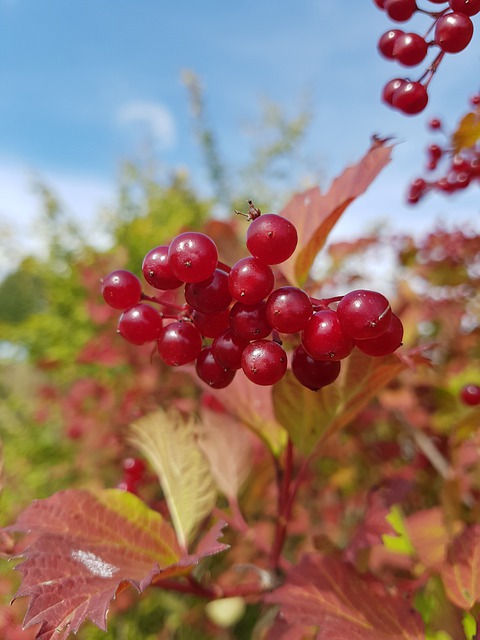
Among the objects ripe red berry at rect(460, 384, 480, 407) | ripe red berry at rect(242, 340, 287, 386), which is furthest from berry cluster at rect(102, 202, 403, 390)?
ripe red berry at rect(460, 384, 480, 407)

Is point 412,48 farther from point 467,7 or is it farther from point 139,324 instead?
point 139,324

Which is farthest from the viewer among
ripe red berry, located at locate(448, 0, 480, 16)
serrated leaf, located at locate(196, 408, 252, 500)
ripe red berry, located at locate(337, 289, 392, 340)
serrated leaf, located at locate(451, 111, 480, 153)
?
serrated leaf, located at locate(196, 408, 252, 500)

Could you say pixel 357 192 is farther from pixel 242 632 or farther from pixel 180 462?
pixel 242 632

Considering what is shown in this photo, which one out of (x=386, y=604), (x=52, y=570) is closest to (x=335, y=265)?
(x=386, y=604)

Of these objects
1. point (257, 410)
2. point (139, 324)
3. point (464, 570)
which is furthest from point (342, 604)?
point (139, 324)

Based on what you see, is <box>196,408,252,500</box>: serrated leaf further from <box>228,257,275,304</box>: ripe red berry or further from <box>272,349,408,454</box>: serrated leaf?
<box>228,257,275,304</box>: ripe red berry

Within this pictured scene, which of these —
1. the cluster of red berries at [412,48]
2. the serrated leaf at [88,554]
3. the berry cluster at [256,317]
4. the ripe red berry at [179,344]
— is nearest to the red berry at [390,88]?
the cluster of red berries at [412,48]

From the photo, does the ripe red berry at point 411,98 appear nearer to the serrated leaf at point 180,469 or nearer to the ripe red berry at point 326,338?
the ripe red berry at point 326,338

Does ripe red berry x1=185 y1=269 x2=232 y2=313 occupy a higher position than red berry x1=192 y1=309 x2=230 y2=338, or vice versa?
ripe red berry x1=185 y1=269 x2=232 y2=313
